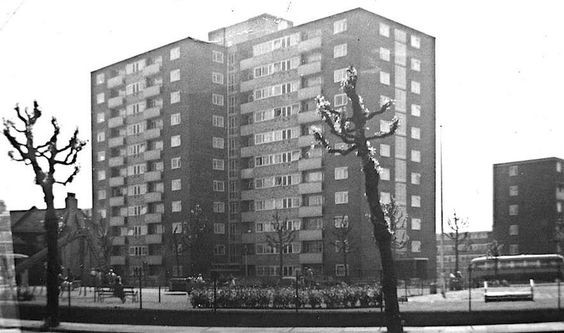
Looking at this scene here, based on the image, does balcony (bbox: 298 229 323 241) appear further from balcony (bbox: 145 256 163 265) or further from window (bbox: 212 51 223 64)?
window (bbox: 212 51 223 64)

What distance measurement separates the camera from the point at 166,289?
1956cm

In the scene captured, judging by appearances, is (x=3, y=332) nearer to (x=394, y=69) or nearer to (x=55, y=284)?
(x=55, y=284)

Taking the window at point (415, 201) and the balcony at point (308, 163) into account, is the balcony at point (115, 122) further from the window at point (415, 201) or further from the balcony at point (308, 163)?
the window at point (415, 201)

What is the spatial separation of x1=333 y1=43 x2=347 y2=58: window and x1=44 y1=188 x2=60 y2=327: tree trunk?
29.7 ft

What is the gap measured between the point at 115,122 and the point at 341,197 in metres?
9.71

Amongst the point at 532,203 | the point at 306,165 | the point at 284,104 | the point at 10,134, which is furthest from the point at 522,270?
the point at 10,134

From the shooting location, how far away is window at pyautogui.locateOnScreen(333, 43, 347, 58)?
1630 cm

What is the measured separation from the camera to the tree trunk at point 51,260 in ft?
50.5

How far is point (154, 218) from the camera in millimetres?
21531

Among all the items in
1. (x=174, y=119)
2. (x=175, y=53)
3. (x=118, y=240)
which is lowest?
(x=118, y=240)

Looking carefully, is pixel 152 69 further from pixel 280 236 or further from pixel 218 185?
pixel 280 236

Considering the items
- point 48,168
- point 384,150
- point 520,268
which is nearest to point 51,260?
point 48,168

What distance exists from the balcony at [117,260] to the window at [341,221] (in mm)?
8415

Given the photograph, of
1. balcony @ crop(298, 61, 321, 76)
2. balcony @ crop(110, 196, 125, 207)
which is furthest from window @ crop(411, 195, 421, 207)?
balcony @ crop(110, 196, 125, 207)
